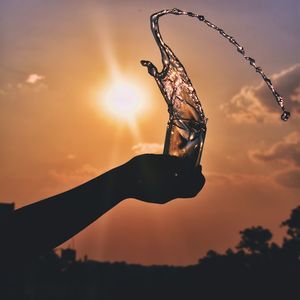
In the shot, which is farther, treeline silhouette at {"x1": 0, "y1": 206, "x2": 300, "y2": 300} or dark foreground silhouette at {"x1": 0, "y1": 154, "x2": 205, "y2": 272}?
treeline silhouette at {"x1": 0, "y1": 206, "x2": 300, "y2": 300}

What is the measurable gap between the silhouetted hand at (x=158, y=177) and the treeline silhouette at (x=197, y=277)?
2266 inches

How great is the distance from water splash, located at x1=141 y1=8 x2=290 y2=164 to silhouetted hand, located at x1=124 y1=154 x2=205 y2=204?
0.43ft

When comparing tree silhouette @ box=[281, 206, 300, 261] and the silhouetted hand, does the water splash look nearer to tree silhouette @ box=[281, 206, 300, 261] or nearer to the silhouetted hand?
the silhouetted hand

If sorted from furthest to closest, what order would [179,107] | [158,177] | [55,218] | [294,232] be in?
[294,232] → [179,107] → [158,177] → [55,218]

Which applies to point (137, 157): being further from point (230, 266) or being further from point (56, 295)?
point (56, 295)

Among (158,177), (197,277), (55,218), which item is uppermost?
(197,277)

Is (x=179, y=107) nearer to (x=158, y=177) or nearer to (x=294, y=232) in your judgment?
(x=158, y=177)

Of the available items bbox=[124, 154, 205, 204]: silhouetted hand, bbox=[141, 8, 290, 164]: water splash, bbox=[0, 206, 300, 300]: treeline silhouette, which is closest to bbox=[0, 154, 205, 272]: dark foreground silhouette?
bbox=[124, 154, 205, 204]: silhouetted hand

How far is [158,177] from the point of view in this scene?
2.23 m

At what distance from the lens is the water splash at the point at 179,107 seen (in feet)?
8.29

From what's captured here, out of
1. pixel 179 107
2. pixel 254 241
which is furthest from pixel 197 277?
pixel 179 107

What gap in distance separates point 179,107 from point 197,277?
2937 inches

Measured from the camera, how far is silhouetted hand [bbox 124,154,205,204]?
217 centimetres

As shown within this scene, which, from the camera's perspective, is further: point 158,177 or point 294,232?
point 294,232
